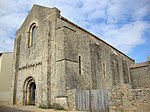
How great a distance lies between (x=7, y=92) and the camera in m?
25.7

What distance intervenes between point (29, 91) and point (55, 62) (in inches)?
216

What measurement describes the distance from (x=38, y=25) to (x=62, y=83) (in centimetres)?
803

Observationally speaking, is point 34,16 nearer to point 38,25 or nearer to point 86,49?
point 38,25

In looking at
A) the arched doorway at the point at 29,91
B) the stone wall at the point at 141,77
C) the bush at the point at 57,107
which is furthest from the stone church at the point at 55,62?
the stone wall at the point at 141,77

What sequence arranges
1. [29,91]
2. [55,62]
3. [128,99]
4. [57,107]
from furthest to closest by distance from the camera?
1. [29,91]
2. [55,62]
3. [57,107]
4. [128,99]

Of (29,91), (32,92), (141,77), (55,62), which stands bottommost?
(32,92)

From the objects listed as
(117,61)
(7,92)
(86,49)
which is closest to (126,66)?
(117,61)

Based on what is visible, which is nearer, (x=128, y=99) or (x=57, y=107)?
(x=128, y=99)

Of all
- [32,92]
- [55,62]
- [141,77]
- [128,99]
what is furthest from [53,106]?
[141,77]

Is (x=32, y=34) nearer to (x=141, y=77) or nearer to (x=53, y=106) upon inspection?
(x=53, y=106)

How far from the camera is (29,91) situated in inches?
734

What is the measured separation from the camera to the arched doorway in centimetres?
1825

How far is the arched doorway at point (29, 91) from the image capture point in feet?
59.9

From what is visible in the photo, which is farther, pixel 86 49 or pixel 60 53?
pixel 86 49
